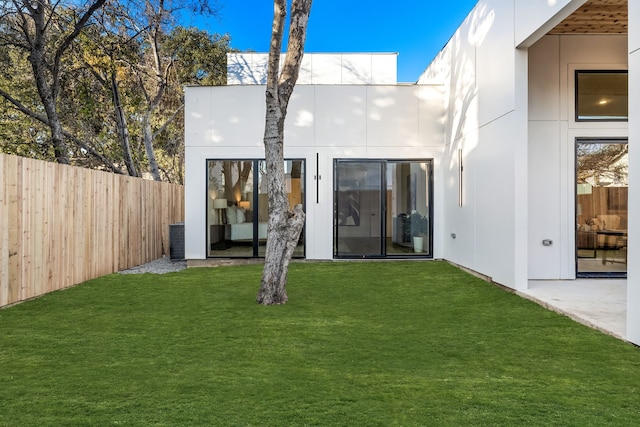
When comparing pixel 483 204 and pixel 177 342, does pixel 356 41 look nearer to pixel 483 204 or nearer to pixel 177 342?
pixel 483 204

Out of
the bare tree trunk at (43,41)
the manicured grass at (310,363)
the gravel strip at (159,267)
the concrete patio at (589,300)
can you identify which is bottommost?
the manicured grass at (310,363)

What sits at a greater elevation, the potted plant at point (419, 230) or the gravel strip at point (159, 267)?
the potted plant at point (419, 230)

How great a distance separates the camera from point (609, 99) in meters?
7.44

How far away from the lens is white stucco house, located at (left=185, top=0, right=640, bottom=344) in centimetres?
691

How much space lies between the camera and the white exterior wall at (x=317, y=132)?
32.8ft

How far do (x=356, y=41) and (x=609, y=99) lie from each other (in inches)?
565

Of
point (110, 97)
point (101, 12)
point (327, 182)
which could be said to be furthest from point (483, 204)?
point (110, 97)

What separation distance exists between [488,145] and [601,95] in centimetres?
186

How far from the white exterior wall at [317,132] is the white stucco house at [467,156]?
0.8 inches

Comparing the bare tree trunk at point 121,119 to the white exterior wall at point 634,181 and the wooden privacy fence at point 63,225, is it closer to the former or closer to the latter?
the wooden privacy fence at point 63,225

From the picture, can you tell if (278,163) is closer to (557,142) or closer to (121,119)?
(557,142)

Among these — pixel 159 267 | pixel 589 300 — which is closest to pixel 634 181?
pixel 589 300

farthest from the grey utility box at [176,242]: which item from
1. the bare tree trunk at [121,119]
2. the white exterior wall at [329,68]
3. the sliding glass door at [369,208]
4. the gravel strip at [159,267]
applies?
the white exterior wall at [329,68]

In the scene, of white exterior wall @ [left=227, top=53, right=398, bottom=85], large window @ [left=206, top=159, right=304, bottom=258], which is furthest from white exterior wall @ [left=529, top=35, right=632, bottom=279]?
white exterior wall @ [left=227, top=53, right=398, bottom=85]
